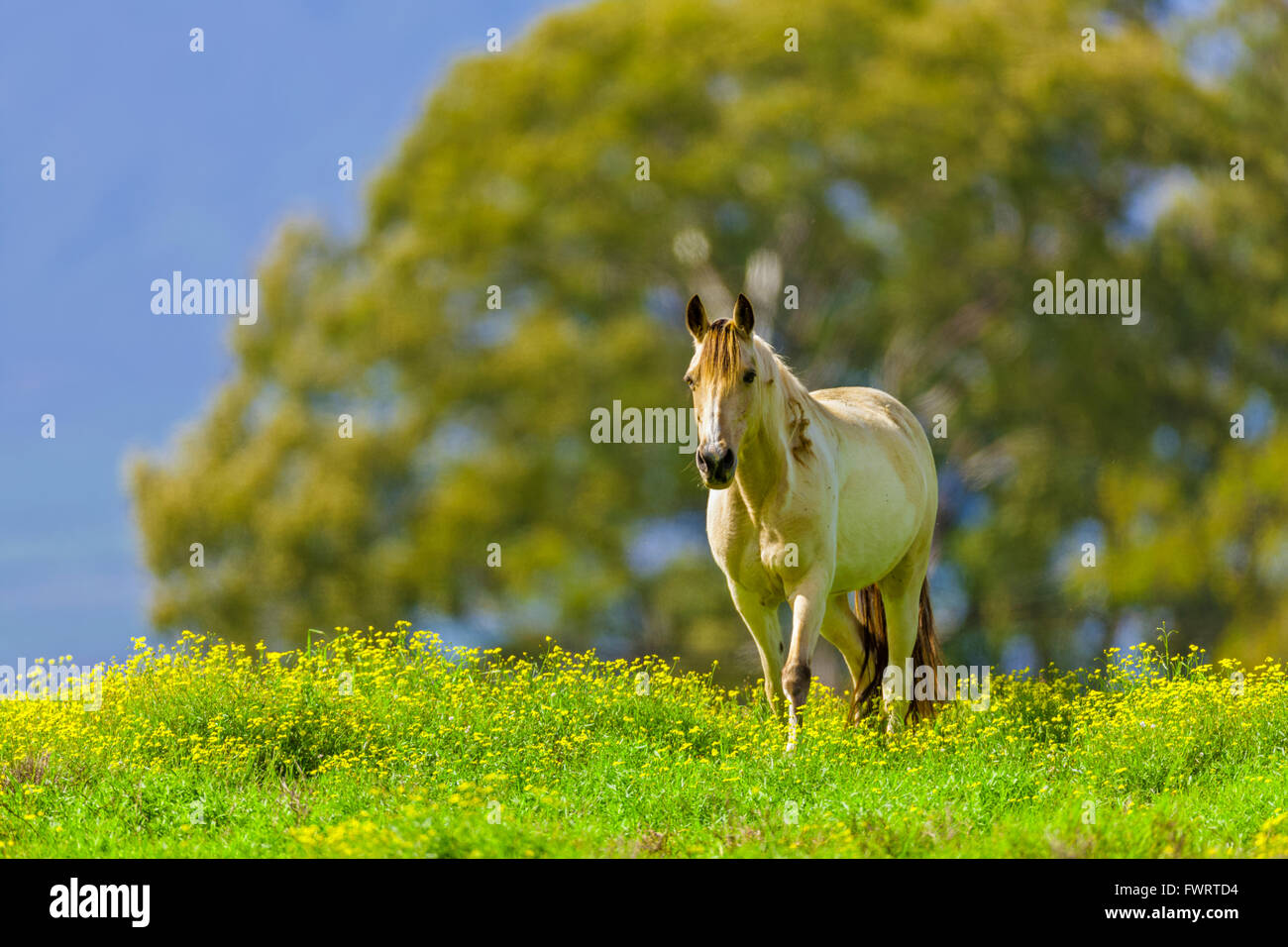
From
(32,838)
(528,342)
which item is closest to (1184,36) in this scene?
(528,342)

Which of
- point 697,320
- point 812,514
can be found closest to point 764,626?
point 812,514

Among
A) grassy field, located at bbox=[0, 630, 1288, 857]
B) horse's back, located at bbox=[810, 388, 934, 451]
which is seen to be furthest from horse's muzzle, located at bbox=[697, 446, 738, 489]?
horse's back, located at bbox=[810, 388, 934, 451]

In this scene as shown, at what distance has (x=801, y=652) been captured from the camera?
8156 millimetres

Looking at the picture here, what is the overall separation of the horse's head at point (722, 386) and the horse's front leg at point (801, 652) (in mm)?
1022

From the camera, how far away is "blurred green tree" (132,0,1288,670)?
19188 millimetres

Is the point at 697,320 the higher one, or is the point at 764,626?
the point at 697,320

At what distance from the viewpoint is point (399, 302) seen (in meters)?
19.8

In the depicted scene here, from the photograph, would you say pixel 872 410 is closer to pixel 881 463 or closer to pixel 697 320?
pixel 881 463

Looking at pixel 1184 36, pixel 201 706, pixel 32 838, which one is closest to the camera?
pixel 32 838

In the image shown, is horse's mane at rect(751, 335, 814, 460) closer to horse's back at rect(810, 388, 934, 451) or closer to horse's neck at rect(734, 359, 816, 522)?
horse's neck at rect(734, 359, 816, 522)

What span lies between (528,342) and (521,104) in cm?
398

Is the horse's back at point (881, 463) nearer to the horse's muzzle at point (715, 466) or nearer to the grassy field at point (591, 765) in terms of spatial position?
the grassy field at point (591, 765)

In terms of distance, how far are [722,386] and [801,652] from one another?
1690mm
